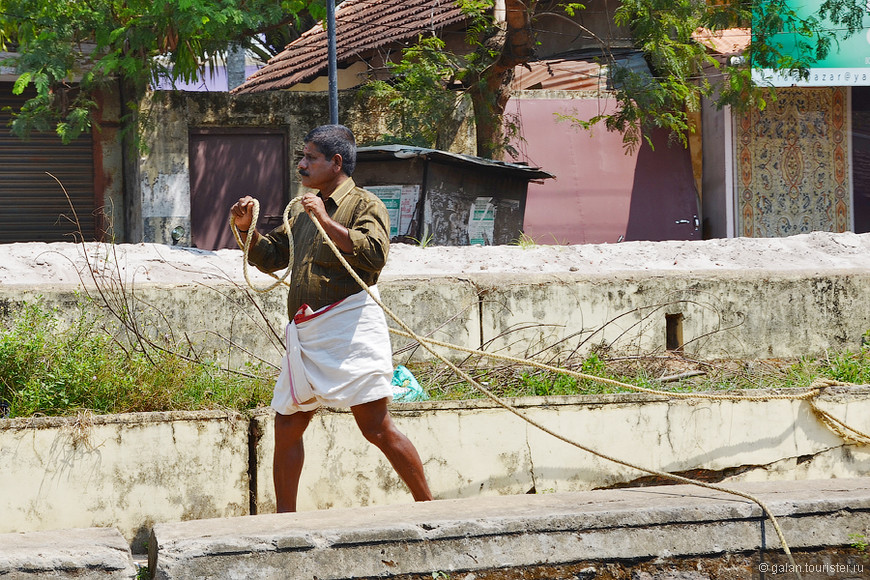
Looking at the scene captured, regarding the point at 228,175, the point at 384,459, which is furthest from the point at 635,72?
the point at 384,459

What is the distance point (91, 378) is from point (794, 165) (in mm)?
10394

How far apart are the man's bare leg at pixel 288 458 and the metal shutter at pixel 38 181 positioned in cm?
820

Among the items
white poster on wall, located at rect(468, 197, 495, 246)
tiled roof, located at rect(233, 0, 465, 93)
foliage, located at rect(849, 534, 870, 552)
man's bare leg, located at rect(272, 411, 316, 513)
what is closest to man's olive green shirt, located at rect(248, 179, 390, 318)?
man's bare leg, located at rect(272, 411, 316, 513)

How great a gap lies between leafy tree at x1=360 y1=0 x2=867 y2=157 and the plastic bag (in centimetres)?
562

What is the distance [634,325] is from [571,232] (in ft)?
20.6

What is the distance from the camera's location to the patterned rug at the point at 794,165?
41.8 feet

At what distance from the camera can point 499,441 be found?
17.4 feet

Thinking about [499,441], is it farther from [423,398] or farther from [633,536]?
[633,536]

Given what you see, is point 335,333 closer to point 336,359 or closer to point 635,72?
point 336,359

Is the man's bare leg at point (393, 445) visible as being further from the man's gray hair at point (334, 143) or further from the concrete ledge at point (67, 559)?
the concrete ledge at point (67, 559)

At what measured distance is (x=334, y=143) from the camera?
169 inches

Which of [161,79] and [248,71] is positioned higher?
[248,71]

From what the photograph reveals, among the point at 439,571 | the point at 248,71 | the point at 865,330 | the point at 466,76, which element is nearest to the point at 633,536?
the point at 439,571

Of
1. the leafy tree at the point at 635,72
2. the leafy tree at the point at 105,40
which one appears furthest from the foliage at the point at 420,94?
the leafy tree at the point at 105,40
